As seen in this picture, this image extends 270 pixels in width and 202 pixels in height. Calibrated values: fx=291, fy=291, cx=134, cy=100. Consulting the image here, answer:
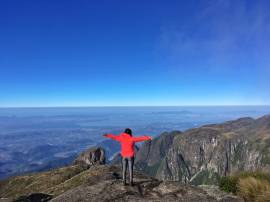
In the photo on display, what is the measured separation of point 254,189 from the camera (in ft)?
60.1

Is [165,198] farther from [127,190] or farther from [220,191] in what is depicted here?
[220,191]

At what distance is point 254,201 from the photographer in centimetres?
1739

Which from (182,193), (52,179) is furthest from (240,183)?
(52,179)

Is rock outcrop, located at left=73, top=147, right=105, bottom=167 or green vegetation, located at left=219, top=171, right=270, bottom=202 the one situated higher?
green vegetation, located at left=219, top=171, right=270, bottom=202

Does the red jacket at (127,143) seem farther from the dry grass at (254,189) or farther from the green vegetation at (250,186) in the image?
the dry grass at (254,189)

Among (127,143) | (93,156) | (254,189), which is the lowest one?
(93,156)

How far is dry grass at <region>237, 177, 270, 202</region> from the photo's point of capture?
16797 mm

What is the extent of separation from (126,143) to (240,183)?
820 centimetres

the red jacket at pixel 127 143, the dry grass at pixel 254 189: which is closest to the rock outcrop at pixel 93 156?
the red jacket at pixel 127 143

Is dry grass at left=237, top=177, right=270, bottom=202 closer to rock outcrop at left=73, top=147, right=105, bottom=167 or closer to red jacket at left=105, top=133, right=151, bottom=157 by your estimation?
red jacket at left=105, top=133, right=151, bottom=157

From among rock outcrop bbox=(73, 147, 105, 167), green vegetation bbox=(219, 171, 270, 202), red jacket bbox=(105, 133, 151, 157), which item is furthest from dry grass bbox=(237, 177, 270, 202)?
rock outcrop bbox=(73, 147, 105, 167)

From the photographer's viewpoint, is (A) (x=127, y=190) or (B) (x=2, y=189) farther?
(B) (x=2, y=189)

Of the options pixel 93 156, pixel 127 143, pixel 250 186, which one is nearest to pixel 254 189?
pixel 250 186

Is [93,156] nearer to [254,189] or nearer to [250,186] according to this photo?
[250,186]
